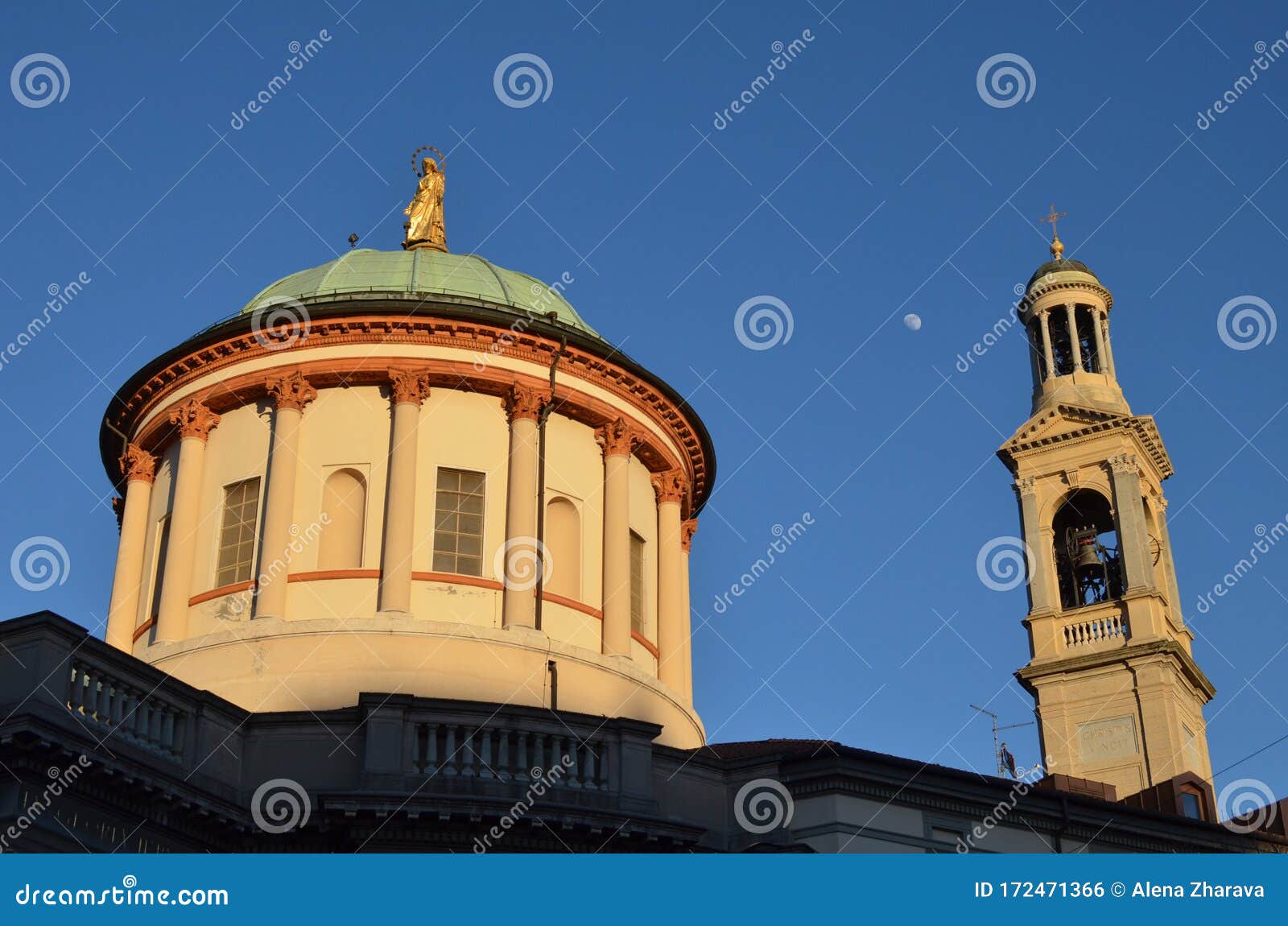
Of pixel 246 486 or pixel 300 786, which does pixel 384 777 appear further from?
pixel 246 486

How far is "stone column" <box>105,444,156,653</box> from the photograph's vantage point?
2875 cm

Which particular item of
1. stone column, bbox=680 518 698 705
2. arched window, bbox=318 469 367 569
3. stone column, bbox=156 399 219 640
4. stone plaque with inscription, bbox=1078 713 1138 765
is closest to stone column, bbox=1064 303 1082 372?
stone plaque with inscription, bbox=1078 713 1138 765

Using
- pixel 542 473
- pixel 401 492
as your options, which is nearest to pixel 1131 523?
→ pixel 542 473

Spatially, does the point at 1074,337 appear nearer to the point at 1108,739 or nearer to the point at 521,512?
the point at 1108,739

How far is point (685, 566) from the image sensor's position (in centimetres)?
3247

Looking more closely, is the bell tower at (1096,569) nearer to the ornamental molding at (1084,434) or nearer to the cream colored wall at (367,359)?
the ornamental molding at (1084,434)

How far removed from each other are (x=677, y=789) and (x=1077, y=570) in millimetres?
28384

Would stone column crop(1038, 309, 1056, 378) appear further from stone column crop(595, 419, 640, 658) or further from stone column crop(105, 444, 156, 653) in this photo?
stone column crop(105, 444, 156, 653)

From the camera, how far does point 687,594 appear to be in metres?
32.0

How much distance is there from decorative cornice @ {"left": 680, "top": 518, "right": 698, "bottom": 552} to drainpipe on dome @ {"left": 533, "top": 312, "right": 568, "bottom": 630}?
4.96 meters

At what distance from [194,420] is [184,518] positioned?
1.91 m

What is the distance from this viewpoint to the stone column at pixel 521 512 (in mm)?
27125

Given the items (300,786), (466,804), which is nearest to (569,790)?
(466,804)

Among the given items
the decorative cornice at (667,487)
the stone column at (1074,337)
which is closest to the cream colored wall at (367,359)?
the decorative cornice at (667,487)
